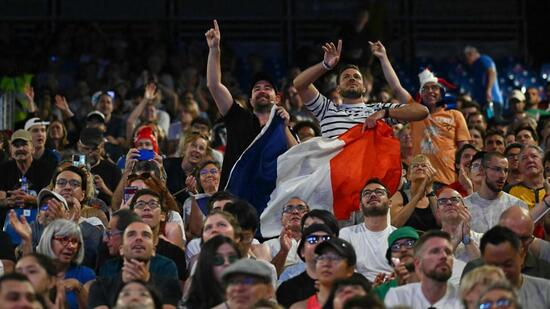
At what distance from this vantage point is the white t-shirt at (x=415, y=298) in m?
10.7

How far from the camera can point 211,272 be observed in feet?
35.4

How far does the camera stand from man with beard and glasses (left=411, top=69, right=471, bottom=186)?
16.2 m

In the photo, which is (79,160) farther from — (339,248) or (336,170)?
(339,248)

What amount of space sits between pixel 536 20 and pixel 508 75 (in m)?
2.42

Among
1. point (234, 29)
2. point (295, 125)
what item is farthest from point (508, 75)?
point (295, 125)

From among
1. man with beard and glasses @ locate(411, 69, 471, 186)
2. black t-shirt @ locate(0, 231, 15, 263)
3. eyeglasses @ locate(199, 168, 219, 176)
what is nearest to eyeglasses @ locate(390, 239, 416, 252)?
eyeglasses @ locate(199, 168, 219, 176)

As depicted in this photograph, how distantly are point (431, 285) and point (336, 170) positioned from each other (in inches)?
129

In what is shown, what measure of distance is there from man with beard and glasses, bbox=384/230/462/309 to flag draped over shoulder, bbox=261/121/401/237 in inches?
116

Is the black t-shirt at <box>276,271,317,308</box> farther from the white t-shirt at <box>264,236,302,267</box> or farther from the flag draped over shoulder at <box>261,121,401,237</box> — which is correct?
the flag draped over shoulder at <box>261,121,401,237</box>

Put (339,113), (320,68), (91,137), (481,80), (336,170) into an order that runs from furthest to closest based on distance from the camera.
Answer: (481,80) → (91,137) → (339,113) → (336,170) → (320,68)

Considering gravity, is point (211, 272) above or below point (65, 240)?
below

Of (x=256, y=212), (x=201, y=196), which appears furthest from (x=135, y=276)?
(x=201, y=196)

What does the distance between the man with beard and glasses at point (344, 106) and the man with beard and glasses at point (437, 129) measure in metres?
1.87

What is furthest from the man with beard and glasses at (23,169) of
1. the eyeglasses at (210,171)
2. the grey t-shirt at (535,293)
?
the grey t-shirt at (535,293)
